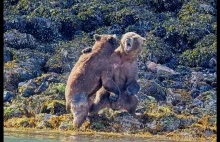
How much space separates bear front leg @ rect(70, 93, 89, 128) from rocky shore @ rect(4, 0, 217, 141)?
0.50 feet

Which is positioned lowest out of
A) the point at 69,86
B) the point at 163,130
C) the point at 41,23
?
the point at 163,130

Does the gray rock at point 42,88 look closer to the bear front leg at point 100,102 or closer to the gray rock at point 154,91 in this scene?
the bear front leg at point 100,102

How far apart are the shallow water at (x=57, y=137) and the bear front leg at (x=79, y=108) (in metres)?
0.96

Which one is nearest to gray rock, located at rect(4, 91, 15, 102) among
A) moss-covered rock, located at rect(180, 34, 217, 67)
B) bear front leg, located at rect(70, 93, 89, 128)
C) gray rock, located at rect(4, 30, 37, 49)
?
bear front leg, located at rect(70, 93, 89, 128)

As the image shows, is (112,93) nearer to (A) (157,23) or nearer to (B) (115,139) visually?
(B) (115,139)

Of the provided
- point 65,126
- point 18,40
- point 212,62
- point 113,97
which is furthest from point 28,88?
point 212,62

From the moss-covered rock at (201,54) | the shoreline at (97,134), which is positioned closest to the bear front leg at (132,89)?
the shoreline at (97,134)

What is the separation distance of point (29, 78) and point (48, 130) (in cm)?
383

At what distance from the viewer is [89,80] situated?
11.4 meters

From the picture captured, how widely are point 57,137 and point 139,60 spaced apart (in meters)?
6.72

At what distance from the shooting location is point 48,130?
10.4 metres

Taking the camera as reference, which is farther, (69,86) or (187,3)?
(187,3)

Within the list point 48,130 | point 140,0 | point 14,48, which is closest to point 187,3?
point 140,0

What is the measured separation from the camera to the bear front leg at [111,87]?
443 inches
